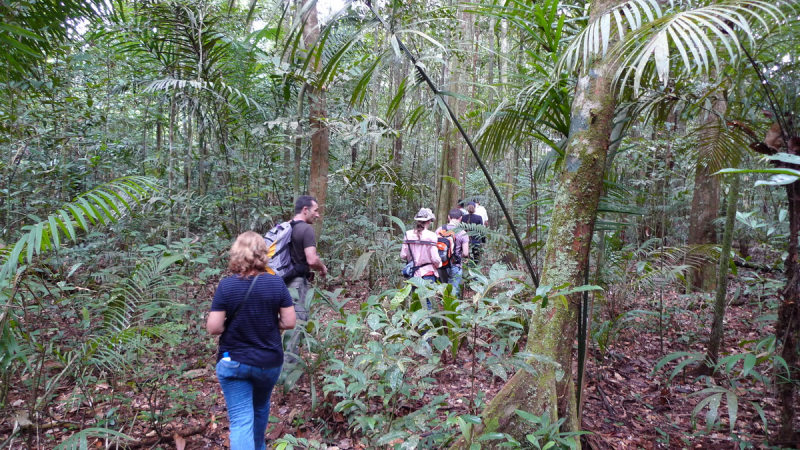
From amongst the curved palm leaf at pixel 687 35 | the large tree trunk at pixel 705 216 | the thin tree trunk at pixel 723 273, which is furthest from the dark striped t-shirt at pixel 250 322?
the large tree trunk at pixel 705 216

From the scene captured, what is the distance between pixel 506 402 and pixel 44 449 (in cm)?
279

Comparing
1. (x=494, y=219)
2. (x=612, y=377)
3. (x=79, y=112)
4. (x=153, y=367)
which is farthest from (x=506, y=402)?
(x=494, y=219)

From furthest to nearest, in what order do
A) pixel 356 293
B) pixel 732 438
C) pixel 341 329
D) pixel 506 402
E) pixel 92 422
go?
pixel 356 293 → pixel 341 329 → pixel 92 422 → pixel 732 438 → pixel 506 402

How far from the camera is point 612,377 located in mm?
3936

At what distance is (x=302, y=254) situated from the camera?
3.74 m

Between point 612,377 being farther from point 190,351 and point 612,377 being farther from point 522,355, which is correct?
point 190,351

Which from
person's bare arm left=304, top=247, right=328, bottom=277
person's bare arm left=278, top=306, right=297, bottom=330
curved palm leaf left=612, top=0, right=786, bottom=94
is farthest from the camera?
person's bare arm left=304, top=247, right=328, bottom=277

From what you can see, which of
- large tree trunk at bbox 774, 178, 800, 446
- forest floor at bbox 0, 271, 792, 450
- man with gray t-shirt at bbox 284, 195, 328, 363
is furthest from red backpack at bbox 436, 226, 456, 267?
large tree trunk at bbox 774, 178, 800, 446

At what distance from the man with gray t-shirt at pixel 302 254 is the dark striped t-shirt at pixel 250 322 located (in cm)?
112

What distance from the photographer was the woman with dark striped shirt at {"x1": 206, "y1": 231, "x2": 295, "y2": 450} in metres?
2.35

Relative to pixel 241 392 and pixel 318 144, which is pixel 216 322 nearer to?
pixel 241 392

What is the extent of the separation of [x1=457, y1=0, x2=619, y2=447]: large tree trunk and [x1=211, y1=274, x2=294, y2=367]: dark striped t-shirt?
50.6 inches

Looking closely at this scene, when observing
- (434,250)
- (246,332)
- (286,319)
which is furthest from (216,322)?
(434,250)

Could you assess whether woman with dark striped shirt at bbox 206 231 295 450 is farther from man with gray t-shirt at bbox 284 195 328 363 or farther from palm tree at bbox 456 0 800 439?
palm tree at bbox 456 0 800 439
